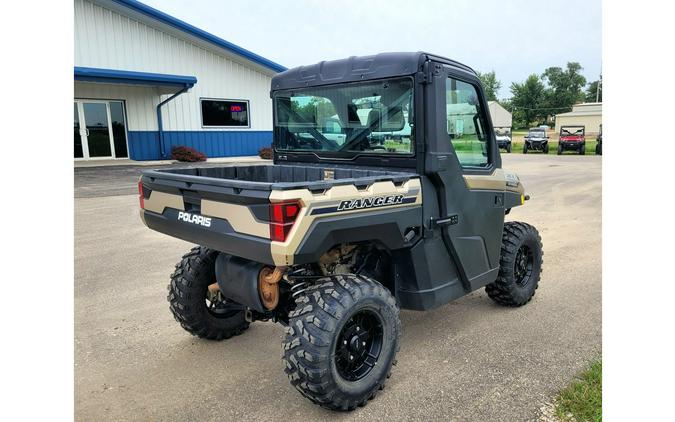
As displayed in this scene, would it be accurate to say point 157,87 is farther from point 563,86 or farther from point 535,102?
point 563,86

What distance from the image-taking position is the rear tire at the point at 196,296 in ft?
12.3

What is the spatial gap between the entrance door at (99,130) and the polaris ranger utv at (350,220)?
14.9 m

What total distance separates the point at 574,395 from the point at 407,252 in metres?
1.37

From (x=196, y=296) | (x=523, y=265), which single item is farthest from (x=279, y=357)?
(x=523, y=265)

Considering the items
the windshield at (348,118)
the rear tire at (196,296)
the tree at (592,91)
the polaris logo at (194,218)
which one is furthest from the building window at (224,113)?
the tree at (592,91)

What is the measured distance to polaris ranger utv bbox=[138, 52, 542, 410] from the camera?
276cm

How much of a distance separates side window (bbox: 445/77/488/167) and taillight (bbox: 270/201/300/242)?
152cm

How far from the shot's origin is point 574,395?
303cm

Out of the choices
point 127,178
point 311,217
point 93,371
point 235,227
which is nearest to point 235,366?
point 93,371

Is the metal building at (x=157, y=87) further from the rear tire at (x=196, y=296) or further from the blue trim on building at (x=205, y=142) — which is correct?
the rear tire at (x=196, y=296)

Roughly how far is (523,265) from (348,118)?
233cm

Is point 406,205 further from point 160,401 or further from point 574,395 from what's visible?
point 160,401

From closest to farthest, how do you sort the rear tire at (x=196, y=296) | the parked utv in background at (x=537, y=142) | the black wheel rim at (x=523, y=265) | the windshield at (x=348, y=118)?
the windshield at (x=348, y=118), the rear tire at (x=196, y=296), the black wheel rim at (x=523, y=265), the parked utv in background at (x=537, y=142)

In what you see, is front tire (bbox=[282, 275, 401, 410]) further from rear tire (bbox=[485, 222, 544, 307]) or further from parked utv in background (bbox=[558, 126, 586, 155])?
parked utv in background (bbox=[558, 126, 586, 155])
